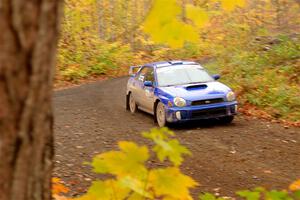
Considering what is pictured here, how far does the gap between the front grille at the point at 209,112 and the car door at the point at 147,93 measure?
133 centimetres

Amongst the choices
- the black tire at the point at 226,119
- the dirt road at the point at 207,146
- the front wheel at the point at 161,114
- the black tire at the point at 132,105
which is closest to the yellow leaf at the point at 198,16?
the dirt road at the point at 207,146

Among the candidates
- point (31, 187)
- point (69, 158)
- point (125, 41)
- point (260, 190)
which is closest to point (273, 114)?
point (69, 158)

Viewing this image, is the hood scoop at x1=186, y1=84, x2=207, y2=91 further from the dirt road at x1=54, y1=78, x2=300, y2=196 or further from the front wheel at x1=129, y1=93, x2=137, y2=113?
the front wheel at x1=129, y1=93, x2=137, y2=113

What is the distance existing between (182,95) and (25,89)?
8918 mm

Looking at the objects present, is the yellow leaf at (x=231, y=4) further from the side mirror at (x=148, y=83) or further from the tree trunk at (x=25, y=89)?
the side mirror at (x=148, y=83)

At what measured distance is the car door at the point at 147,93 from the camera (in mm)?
11117

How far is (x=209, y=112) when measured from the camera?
10.3 m

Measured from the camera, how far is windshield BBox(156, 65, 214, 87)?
10.9m

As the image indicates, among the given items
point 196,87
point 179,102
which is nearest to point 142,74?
point 196,87

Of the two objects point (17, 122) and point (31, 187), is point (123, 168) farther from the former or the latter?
point (17, 122)

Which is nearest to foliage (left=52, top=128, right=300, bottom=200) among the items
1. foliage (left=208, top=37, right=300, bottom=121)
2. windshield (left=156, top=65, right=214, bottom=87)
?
windshield (left=156, top=65, right=214, bottom=87)

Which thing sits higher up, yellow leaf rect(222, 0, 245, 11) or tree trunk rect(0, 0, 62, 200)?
yellow leaf rect(222, 0, 245, 11)

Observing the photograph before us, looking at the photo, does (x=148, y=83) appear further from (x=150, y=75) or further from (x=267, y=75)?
(x=267, y=75)

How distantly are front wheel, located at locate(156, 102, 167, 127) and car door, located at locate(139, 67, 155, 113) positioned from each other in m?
0.38
